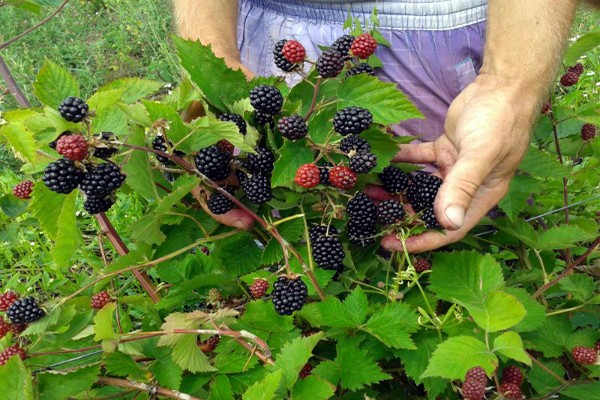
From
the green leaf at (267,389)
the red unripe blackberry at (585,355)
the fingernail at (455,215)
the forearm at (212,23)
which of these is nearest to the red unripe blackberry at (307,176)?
the fingernail at (455,215)

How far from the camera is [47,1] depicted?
134cm

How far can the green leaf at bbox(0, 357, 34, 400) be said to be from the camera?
91 centimetres

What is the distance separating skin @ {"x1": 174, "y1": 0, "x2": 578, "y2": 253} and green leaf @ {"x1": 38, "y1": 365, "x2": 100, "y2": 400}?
377 mm

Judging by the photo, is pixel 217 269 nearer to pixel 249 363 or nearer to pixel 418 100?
pixel 249 363

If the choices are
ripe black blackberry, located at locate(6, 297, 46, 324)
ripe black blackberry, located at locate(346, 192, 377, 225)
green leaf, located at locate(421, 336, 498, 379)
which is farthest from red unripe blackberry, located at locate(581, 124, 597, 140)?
ripe black blackberry, located at locate(6, 297, 46, 324)

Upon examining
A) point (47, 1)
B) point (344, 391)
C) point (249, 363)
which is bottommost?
point (344, 391)

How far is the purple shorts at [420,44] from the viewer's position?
168 centimetres

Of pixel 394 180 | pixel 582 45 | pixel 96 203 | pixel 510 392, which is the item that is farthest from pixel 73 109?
pixel 582 45

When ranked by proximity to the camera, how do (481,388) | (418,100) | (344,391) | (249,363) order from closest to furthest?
(481,388)
(249,363)
(344,391)
(418,100)

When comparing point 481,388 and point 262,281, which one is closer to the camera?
point 481,388

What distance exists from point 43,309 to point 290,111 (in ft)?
1.89

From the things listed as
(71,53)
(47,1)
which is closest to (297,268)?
(47,1)

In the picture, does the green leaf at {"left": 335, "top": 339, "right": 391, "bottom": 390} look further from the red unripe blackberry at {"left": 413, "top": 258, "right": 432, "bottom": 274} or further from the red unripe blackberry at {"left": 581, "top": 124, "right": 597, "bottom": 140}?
the red unripe blackberry at {"left": 581, "top": 124, "right": 597, "bottom": 140}

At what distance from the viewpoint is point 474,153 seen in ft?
3.76
